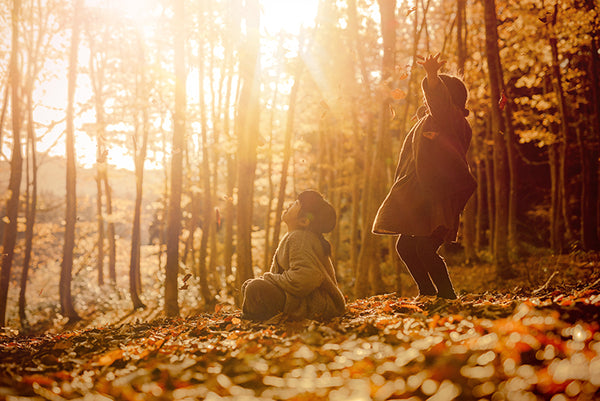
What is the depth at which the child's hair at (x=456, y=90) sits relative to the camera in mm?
4969

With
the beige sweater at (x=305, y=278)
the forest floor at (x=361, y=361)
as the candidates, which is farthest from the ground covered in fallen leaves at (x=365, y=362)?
the beige sweater at (x=305, y=278)

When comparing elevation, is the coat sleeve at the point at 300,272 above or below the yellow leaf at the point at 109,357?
above

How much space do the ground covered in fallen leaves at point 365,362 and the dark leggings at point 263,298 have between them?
1.11 feet

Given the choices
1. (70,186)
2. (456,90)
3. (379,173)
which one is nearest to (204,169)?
(70,186)

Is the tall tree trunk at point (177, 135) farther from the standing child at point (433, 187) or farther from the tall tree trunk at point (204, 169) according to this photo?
the standing child at point (433, 187)

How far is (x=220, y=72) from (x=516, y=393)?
55.1 feet

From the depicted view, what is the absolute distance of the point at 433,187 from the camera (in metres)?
4.77

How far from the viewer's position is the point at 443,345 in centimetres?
336

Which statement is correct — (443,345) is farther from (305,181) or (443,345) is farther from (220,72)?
(305,181)

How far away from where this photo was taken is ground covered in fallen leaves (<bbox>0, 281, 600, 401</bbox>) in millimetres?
2768

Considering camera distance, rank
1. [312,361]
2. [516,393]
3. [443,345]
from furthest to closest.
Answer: [312,361], [443,345], [516,393]

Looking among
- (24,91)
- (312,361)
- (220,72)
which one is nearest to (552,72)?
(220,72)

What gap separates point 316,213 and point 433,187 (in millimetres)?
1204

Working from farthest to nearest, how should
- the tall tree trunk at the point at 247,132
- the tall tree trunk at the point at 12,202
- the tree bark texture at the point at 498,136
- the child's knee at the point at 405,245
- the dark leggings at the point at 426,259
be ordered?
the tall tree trunk at the point at 12,202
the tree bark texture at the point at 498,136
the tall tree trunk at the point at 247,132
the child's knee at the point at 405,245
the dark leggings at the point at 426,259
